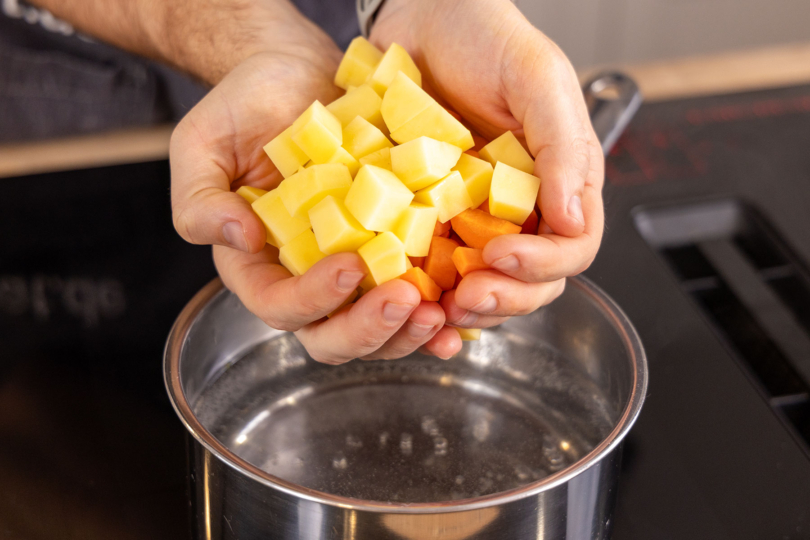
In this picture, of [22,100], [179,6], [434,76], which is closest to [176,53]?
[179,6]

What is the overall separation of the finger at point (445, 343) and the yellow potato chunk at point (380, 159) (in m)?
0.19

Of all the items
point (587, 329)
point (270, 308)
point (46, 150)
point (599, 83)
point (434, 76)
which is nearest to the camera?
point (270, 308)

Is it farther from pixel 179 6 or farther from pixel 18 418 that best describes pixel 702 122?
pixel 18 418

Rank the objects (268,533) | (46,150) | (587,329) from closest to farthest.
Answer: (268,533) < (587,329) < (46,150)

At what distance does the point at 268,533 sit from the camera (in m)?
0.57

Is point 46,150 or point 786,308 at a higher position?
point 786,308

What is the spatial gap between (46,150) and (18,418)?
0.65 meters

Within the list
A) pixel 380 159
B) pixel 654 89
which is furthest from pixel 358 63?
pixel 654 89

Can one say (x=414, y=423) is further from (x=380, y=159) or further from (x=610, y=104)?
(x=610, y=104)

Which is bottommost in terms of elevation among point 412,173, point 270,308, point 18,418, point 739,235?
point 18,418

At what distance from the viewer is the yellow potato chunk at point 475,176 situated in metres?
0.73

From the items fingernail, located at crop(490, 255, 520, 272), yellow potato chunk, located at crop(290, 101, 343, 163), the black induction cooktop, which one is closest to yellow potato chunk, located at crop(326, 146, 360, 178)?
yellow potato chunk, located at crop(290, 101, 343, 163)

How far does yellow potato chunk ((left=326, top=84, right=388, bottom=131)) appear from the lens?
2.65ft

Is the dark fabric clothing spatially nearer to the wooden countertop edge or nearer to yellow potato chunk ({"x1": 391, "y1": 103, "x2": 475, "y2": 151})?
the wooden countertop edge
